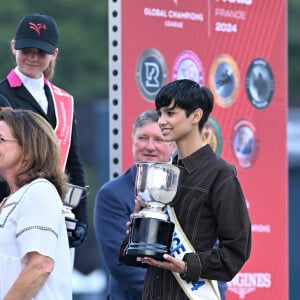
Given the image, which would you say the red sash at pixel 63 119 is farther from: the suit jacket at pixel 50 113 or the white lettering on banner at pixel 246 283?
the white lettering on banner at pixel 246 283

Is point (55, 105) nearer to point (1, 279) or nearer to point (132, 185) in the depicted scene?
point (132, 185)

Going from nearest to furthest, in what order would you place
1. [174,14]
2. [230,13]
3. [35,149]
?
[35,149] < [174,14] < [230,13]

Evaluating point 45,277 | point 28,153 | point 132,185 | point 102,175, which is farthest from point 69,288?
point 102,175

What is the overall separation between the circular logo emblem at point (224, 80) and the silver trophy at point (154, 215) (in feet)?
6.83

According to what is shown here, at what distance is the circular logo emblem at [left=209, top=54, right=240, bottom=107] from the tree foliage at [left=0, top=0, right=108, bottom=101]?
15.1 meters

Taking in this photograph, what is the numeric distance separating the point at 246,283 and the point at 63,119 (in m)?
1.61

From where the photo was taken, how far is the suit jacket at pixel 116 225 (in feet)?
19.7

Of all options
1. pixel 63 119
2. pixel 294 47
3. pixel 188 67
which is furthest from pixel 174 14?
pixel 294 47

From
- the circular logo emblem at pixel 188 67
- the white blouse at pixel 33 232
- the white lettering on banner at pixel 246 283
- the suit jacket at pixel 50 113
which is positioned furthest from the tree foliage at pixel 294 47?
the white blouse at pixel 33 232

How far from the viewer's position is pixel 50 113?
6.06m

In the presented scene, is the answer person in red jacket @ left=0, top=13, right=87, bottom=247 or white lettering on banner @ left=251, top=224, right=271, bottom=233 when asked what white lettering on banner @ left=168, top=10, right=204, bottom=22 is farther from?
white lettering on banner @ left=251, top=224, right=271, bottom=233

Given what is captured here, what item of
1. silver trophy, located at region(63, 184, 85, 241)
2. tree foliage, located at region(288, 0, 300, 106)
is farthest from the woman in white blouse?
tree foliage, located at region(288, 0, 300, 106)

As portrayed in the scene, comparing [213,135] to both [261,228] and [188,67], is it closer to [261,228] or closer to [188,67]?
[188,67]

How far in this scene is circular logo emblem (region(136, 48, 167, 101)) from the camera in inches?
255
